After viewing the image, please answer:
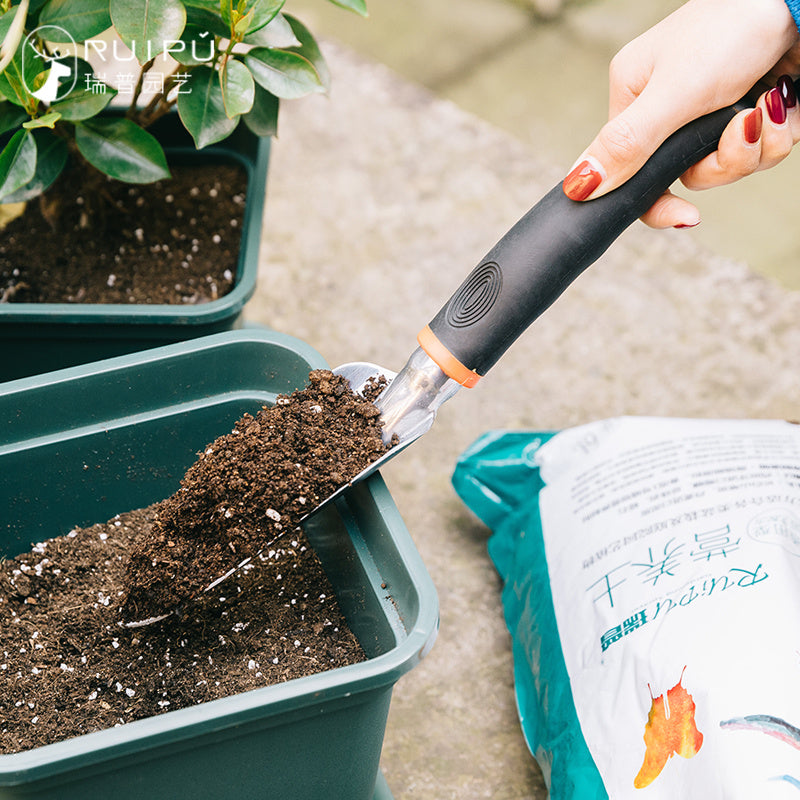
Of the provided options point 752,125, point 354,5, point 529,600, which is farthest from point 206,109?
point 529,600

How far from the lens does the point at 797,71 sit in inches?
29.9

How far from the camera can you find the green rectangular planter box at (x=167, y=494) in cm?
55

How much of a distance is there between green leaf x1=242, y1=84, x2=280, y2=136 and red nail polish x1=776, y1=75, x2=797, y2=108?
1.50 feet

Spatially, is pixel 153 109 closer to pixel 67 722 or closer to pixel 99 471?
pixel 99 471

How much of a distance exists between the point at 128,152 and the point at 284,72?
17 centimetres

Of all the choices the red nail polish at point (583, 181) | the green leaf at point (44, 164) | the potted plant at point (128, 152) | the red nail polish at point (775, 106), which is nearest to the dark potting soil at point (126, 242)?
the potted plant at point (128, 152)

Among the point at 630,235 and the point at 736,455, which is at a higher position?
the point at 736,455

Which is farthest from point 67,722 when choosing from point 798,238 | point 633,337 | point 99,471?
point 798,238

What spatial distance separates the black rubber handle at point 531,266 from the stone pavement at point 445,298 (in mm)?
449

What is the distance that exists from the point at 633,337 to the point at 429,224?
386 millimetres

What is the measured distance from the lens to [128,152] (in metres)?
0.85

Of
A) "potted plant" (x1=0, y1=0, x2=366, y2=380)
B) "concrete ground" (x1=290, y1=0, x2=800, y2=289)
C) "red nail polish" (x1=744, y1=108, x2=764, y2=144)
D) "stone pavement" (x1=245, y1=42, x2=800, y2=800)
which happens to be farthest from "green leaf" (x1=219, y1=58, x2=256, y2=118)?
"concrete ground" (x1=290, y1=0, x2=800, y2=289)

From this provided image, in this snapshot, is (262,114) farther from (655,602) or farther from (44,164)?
(655,602)

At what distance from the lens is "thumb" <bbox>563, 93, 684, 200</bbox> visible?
651 mm
